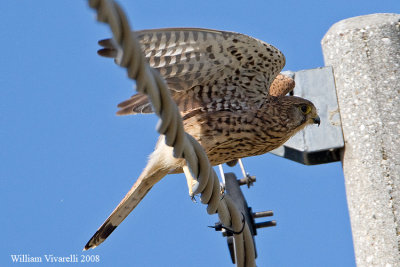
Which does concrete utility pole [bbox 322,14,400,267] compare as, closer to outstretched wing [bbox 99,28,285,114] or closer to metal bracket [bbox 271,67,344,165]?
metal bracket [bbox 271,67,344,165]

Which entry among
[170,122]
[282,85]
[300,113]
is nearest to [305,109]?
[300,113]

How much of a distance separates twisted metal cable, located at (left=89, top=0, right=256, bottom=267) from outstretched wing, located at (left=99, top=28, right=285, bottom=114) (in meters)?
1.80

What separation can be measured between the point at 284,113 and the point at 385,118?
0.86 meters

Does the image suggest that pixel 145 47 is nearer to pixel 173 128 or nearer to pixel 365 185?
pixel 365 185

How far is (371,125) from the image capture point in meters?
5.96

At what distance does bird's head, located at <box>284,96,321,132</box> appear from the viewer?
6.46m

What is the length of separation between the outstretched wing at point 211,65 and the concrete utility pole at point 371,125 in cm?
48

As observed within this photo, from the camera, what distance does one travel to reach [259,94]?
648 cm

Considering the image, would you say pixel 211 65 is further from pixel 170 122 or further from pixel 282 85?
pixel 170 122

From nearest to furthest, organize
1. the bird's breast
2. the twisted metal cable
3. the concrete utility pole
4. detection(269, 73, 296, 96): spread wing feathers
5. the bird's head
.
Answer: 1. the twisted metal cable
2. the concrete utility pole
3. the bird's breast
4. the bird's head
5. detection(269, 73, 296, 96): spread wing feathers

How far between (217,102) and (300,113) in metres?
0.62

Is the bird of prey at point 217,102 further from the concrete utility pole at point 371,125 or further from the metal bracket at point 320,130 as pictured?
the concrete utility pole at point 371,125

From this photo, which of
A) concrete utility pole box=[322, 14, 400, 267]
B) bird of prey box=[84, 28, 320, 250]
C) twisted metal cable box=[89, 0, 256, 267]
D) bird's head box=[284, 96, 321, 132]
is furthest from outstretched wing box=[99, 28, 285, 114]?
twisted metal cable box=[89, 0, 256, 267]

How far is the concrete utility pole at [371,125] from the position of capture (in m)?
5.75
